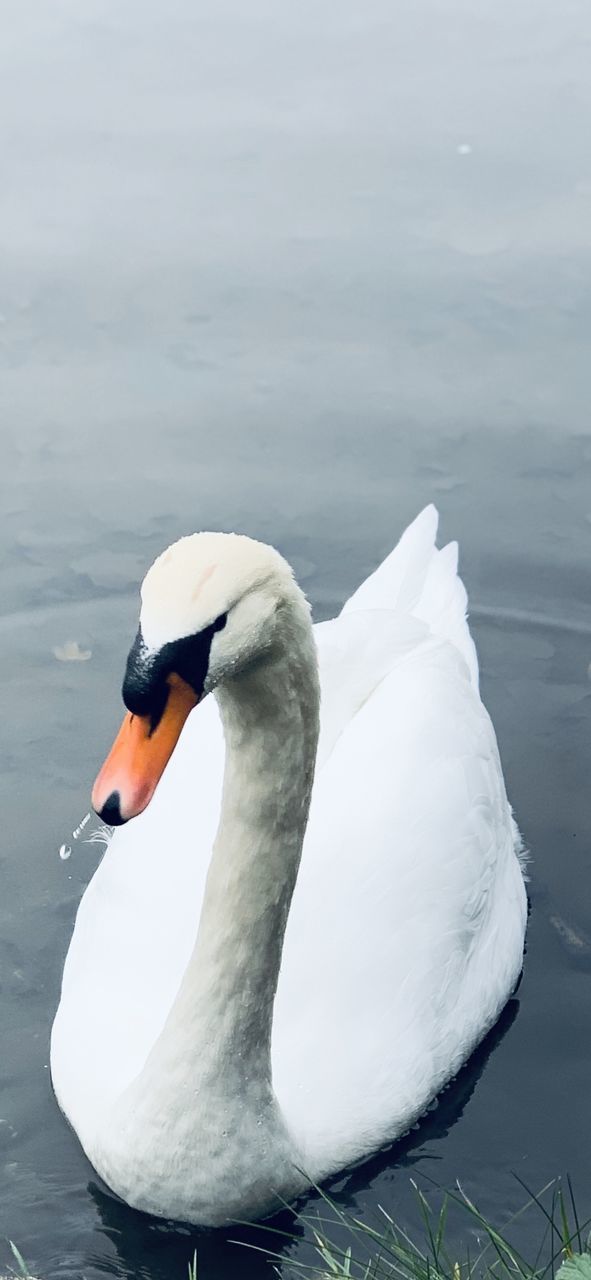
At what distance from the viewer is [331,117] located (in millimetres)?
11984

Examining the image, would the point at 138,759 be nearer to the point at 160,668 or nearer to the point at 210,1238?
the point at 160,668

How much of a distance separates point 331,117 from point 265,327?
2.71 meters

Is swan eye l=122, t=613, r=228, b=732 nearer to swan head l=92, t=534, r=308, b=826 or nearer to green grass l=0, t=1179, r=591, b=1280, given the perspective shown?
swan head l=92, t=534, r=308, b=826

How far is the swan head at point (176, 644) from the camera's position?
3574 millimetres

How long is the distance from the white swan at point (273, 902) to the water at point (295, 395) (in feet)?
0.96

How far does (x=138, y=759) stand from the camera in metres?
3.65

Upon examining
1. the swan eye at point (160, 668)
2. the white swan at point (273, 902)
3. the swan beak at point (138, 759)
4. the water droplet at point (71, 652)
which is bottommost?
the water droplet at point (71, 652)

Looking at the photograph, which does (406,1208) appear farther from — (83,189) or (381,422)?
(83,189)

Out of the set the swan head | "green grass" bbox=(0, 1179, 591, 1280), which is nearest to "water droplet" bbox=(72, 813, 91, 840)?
"green grass" bbox=(0, 1179, 591, 1280)

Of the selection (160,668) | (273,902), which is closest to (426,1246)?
(273,902)

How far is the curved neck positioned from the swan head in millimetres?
249

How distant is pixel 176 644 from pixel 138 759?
0.87 feet

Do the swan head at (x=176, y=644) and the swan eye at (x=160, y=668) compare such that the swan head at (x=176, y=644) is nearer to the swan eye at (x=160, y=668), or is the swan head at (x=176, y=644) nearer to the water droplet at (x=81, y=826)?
the swan eye at (x=160, y=668)

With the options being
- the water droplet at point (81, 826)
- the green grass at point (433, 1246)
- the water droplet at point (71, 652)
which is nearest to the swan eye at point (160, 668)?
the green grass at point (433, 1246)
